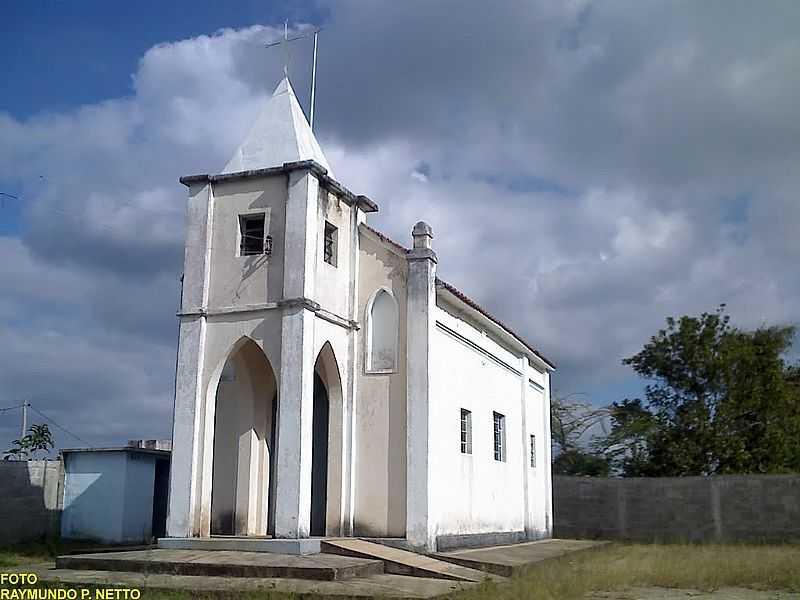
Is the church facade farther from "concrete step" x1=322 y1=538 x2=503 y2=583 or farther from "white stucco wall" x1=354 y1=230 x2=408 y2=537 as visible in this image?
"concrete step" x1=322 y1=538 x2=503 y2=583

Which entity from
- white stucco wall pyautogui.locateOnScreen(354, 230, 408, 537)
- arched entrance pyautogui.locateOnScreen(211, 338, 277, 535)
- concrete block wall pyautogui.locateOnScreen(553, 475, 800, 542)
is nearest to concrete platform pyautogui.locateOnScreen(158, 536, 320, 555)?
arched entrance pyautogui.locateOnScreen(211, 338, 277, 535)

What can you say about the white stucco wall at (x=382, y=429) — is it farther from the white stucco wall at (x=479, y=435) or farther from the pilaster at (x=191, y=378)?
the pilaster at (x=191, y=378)

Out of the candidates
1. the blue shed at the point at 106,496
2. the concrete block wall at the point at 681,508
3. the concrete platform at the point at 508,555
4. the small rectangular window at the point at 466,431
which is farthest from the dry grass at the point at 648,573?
the blue shed at the point at 106,496

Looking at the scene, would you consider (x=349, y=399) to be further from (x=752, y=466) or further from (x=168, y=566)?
(x=752, y=466)

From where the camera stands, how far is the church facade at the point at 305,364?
1571 centimetres

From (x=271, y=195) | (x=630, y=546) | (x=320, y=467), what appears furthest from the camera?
(x=630, y=546)

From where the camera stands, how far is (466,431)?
19.5 m

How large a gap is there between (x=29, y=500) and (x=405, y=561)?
1296 centimetres

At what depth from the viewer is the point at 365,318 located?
17.4 m

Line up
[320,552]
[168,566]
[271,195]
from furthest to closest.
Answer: [271,195] < [320,552] < [168,566]

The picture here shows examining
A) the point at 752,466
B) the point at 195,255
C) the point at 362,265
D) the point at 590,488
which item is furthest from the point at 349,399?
the point at 752,466

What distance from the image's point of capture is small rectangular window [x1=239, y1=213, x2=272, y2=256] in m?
16.8

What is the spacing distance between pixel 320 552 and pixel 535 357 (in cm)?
1284

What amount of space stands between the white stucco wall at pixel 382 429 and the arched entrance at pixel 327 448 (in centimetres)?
51
